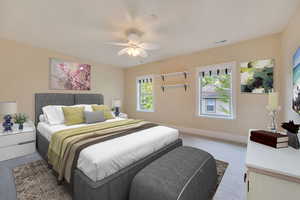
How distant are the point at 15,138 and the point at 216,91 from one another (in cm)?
464

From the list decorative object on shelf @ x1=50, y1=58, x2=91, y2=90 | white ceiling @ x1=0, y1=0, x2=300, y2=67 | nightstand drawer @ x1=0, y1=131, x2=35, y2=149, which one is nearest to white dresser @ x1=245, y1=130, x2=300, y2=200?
white ceiling @ x1=0, y1=0, x2=300, y2=67

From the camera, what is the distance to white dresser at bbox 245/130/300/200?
83cm

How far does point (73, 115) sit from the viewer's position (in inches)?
114

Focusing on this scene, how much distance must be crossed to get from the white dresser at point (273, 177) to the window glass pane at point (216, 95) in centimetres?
262

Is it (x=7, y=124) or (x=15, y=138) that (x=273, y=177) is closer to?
(x=15, y=138)

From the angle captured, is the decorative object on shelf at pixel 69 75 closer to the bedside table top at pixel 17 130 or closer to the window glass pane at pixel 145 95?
the bedside table top at pixel 17 130

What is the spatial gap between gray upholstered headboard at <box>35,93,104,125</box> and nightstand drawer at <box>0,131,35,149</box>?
0.82 metres

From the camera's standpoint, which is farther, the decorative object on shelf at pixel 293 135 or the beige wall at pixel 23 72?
the beige wall at pixel 23 72

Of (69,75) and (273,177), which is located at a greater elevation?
(69,75)

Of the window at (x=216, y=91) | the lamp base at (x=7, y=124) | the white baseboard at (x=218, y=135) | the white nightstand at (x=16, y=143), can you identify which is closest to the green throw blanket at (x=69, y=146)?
the white nightstand at (x=16, y=143)

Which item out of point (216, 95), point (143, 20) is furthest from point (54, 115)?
point (216, 95)

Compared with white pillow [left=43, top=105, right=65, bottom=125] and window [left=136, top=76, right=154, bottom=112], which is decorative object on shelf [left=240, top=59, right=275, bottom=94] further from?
white pillow [left=43, top=105, right=65, bottom=125]

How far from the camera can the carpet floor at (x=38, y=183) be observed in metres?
1.59

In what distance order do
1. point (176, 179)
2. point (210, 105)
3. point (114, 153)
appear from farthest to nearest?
point (210, 105) → point (114, 153) → point (176, 179)
